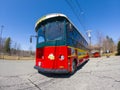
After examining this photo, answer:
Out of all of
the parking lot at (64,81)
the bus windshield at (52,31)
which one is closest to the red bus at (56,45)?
the bus windshield at (52,31)

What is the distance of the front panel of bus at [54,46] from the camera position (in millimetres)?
6320

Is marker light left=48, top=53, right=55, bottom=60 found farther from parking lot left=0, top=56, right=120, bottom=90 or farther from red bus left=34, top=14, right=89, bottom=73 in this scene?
parking lot left=0, top=56, right=120, bottom=90

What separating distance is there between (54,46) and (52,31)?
0.90 meters

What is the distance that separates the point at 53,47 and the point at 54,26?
1235 millimetres

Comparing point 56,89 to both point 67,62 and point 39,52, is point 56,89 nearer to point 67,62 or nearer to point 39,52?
point 67,62

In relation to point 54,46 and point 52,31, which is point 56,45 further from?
point 52,31

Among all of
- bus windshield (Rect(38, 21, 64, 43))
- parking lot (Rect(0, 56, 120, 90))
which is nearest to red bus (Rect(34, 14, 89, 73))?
bus windshield (Rect(38, 21, 64, 43))

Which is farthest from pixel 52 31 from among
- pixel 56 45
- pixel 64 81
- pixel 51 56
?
pixel 64 81

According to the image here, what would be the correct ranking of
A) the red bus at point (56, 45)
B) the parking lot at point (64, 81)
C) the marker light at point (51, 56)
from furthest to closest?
1. the marker light at point (51, 56)
2. the red bus at point (56, 45)
3. the parking lot at point (64, 81)

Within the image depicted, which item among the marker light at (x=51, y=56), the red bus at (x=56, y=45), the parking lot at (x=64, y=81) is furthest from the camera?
the marker light at (x=51, y=56)

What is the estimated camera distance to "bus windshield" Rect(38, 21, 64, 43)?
652cm

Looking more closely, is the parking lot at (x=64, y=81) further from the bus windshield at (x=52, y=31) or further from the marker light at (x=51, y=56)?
the bus windshield at (x=52, y=31)

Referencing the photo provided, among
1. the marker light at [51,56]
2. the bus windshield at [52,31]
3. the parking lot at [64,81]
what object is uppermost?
the bus windshield at [52,31]

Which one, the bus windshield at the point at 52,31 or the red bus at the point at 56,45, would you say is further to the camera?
the bus windshield at the point at 52,31
